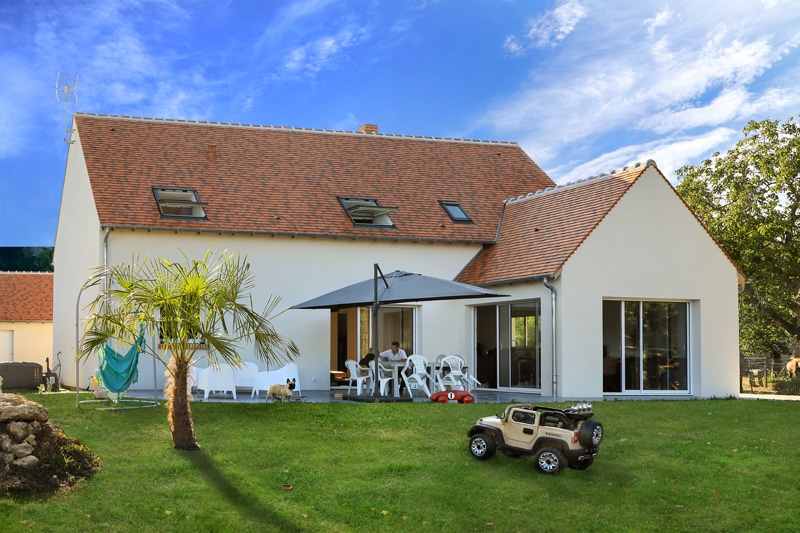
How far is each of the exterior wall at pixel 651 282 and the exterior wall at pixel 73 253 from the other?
1149cm

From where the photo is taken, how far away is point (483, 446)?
1279 centimetres

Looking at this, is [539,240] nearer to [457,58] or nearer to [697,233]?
[697,233]

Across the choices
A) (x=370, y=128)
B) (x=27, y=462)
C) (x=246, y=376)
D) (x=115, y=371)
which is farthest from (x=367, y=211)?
(x=27, y=462)

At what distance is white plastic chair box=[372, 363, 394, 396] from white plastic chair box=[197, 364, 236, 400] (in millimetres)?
3036

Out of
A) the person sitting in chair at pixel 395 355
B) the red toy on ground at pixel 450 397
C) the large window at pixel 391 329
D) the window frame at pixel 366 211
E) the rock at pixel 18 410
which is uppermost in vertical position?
the window frame at pixel 366 211

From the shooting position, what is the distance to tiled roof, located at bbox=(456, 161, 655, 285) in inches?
858

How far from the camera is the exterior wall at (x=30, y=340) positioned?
128ft

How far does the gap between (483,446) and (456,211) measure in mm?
14571

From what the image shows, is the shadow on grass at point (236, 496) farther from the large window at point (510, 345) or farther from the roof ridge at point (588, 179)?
the roof ridge at point (588, 179)

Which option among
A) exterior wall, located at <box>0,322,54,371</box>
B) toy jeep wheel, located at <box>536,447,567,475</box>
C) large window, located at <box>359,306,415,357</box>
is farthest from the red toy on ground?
exterior wall, located at <box>0,322,54,371</box>

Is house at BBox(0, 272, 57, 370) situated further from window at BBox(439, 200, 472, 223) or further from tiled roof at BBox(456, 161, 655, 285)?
tiled roof at BBox(456, 161, 655, 285)

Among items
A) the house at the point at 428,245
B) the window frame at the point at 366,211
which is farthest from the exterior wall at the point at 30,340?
the window frame at the point at 366,211

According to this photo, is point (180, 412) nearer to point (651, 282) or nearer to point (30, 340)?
point (651, 282)

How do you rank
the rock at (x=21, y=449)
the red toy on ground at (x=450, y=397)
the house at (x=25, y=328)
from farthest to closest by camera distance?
1. the house at (x=25, y=328)
2. the red toy on ground at (x=450, y=397)
3. the rock at (x=21, y=449)
